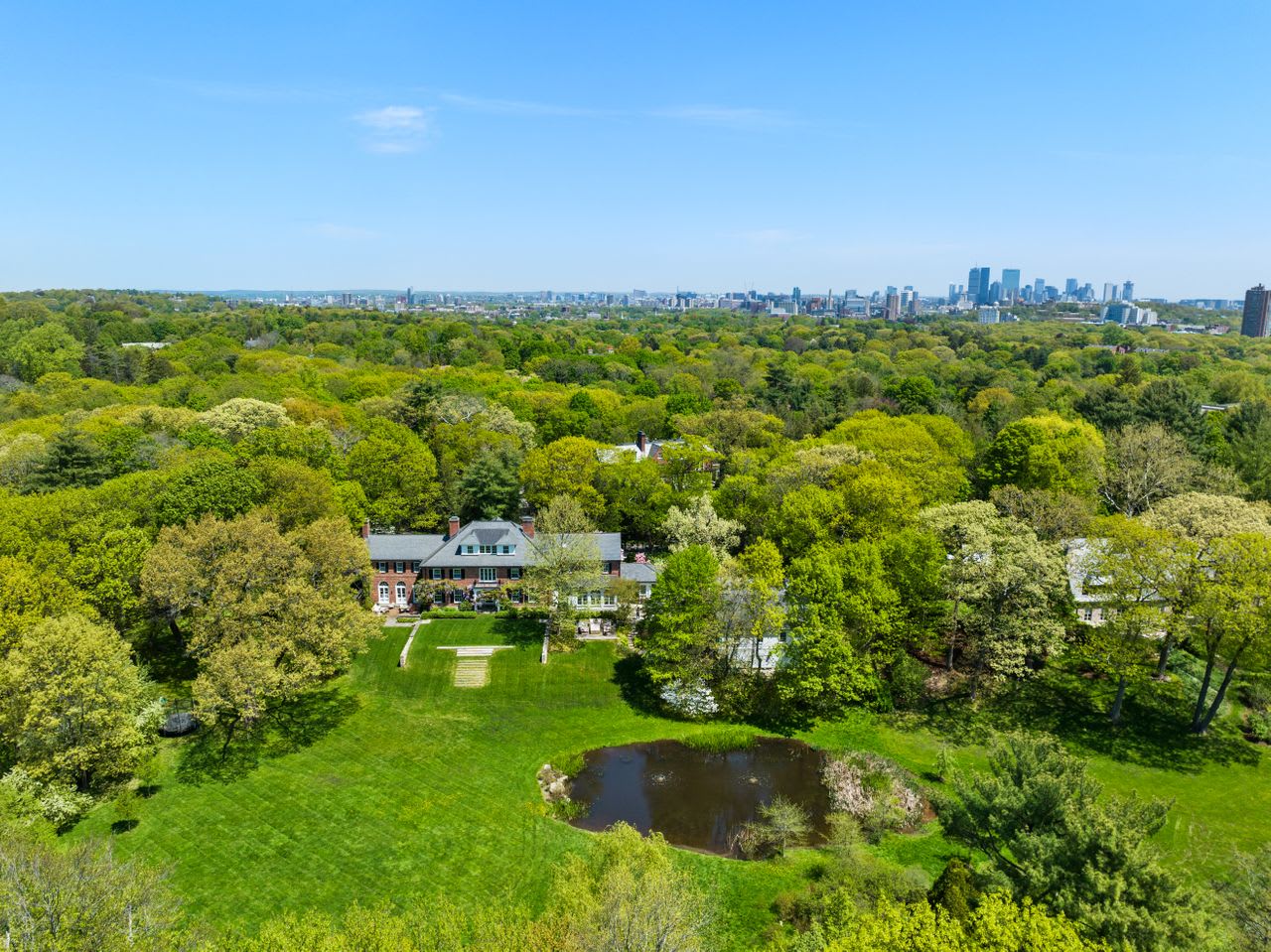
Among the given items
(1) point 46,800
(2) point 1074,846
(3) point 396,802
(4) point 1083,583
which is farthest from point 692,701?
(1) point 46,800

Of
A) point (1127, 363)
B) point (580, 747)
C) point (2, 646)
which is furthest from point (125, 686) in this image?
point (1127, 363)

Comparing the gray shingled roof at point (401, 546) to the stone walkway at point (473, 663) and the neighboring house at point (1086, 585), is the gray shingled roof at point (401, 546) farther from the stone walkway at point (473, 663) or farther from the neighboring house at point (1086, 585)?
the neighboring house at point (1086, 585)

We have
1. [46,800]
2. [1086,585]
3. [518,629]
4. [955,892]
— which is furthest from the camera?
[518,629]

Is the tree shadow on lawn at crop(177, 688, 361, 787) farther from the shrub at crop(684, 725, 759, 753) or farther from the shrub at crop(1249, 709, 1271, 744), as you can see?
the shrub at crop(1249, 709, 1271, 744)

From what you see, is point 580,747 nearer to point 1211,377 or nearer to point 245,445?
point 245,445

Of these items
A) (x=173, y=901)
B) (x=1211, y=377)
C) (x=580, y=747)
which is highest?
(x=1211, y=377)

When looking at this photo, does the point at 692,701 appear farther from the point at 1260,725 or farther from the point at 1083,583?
the point at 1260,725
